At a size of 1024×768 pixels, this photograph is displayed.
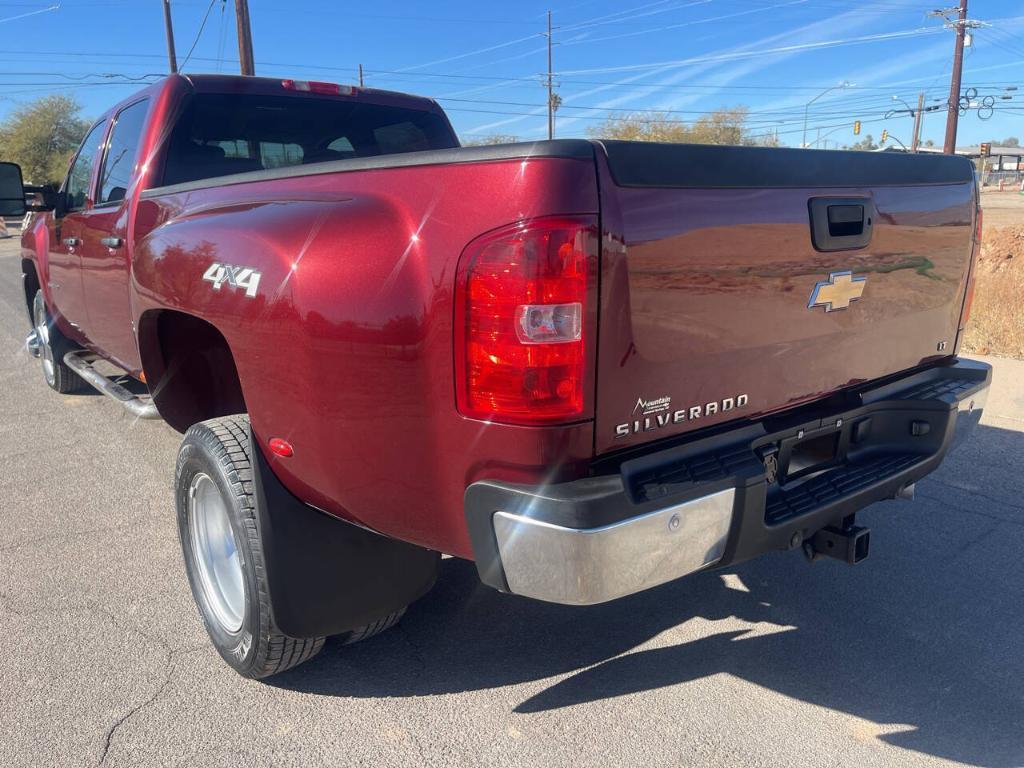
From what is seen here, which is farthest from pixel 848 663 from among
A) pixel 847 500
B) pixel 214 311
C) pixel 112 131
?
pixel 112 131

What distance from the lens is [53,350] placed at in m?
5.99

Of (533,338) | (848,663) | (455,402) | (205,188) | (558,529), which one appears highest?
(205,188)

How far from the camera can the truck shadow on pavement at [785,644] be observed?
2574mm

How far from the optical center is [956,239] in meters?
2.90

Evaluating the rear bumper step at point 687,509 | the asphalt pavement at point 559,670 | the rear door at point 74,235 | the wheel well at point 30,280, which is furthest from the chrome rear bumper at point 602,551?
the wheel well at point 30,280

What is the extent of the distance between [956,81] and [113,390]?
107 ft

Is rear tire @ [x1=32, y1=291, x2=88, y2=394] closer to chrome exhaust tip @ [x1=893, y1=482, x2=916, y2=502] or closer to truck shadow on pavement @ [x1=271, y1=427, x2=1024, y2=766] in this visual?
truck shadow on pavement @ [x1=271, y1=427, x2=1024, y2=766]

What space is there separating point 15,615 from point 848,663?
9.93 feet

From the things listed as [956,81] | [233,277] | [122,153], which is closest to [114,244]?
[122,153]

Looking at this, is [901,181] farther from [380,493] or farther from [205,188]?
[205,188]

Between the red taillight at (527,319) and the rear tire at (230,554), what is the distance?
0.97m

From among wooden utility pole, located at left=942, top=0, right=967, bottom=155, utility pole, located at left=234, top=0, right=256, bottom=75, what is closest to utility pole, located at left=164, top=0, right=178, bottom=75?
utility pole, located at left=234, top=0, right=256, bottom=75

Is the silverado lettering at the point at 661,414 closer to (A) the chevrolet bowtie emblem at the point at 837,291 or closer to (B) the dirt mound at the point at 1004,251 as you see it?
(A) the chevrolet bowtie emblem at the point at 837,291

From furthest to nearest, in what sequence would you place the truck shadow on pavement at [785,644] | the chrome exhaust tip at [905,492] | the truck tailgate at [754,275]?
the chrome exhaust tip at [905,492]
the truck shadow on pavement at [785,644]
the truck tailgate at [754,275]
